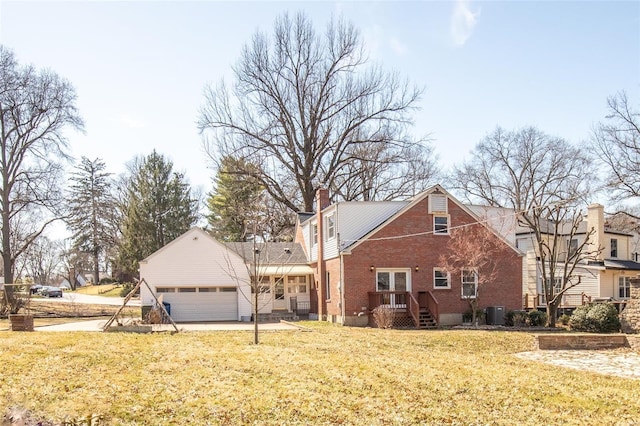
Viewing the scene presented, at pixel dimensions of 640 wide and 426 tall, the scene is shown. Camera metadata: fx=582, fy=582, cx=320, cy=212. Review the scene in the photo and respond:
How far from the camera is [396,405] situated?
388 inches

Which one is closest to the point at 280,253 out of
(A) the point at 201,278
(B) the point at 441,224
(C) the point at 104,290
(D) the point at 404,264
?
(A) the point at 201,278

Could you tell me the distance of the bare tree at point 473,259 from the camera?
86.4 ft

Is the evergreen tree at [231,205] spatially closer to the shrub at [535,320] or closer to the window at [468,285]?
the window at [468,285]

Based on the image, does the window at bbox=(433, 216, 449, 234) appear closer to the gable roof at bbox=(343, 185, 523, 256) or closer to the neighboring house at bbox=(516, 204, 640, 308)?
the gable roof at bbox=(343, 185, 523, 256)

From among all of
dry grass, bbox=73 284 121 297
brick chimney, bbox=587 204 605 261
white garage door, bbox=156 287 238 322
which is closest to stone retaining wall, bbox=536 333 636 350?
white garage door, bbox=156 287 238 322

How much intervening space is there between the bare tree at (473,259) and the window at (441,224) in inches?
16.9

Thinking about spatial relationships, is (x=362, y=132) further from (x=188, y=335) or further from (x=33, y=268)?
(x=33, y=268)

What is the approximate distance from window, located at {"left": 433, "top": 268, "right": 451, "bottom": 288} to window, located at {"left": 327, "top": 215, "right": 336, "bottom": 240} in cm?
519

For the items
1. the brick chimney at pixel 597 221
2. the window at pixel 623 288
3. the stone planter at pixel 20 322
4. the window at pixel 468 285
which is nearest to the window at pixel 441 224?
the window at pixel 468 285

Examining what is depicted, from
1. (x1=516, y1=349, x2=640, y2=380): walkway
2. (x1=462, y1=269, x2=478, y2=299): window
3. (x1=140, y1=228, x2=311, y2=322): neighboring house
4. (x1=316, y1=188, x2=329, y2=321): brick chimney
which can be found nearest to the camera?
(x1=516, y1=349, x2=640, y2=380): walkway

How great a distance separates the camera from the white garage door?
31.4m

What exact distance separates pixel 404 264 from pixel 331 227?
420 centimetres

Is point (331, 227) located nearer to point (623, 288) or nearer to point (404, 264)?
point (404, 264)

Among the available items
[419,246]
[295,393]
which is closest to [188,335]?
[295,393]
